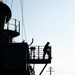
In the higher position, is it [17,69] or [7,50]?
[7,50]

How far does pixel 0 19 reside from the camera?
2486 centimetres

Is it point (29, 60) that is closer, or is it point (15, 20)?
point (29, 60)

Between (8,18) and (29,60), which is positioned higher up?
(8,18)

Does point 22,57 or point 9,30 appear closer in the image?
point 22,57

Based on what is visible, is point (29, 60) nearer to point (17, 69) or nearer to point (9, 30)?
point (17, 69)

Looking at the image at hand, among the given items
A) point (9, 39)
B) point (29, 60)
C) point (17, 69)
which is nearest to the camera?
point (17, 69)

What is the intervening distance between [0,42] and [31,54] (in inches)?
108

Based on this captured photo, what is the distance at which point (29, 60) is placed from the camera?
23.5 meters

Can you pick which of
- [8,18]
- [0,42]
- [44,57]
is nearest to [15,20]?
[8,18]

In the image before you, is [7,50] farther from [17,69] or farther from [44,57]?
[44,57]

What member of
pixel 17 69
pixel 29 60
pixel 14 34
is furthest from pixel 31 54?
pixel 14 34

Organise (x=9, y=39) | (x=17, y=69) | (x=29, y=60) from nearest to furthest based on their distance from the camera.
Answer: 1. (x=17, y=69)
2. (x=29, y=60)
3. (x=9, y=39)

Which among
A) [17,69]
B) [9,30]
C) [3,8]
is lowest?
[17,69]

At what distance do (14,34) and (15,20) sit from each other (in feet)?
4.90
